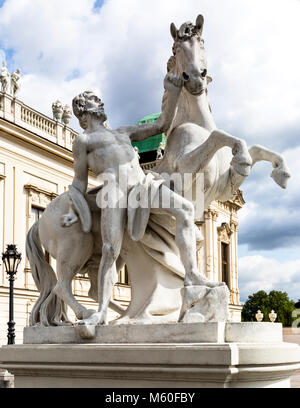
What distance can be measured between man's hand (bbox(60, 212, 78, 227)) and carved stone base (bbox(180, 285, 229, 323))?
1.02 metres

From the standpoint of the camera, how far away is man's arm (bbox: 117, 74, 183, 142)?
455 cm

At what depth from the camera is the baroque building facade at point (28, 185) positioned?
20.2 meters

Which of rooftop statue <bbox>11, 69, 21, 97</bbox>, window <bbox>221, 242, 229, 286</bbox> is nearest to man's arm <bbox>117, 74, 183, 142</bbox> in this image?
rooftop statue <bbox>11, 69, 21, 97</bbox>

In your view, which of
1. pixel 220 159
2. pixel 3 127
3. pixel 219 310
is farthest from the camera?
pixel 3 127

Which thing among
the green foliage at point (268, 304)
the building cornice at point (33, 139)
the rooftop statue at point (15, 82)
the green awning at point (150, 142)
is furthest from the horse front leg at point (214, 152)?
the green foliage at point (268, 304)

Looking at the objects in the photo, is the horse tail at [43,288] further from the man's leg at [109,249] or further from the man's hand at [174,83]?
the man's hand at [174,83]

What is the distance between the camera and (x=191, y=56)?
4484 mm

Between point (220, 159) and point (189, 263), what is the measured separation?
92 cm

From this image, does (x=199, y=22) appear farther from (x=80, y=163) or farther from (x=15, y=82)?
(x=15, y=82)

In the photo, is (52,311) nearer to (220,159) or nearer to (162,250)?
(162,250)

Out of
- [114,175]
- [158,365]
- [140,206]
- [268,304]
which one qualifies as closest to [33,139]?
[114,175]

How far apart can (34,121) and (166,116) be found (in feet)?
61.6
